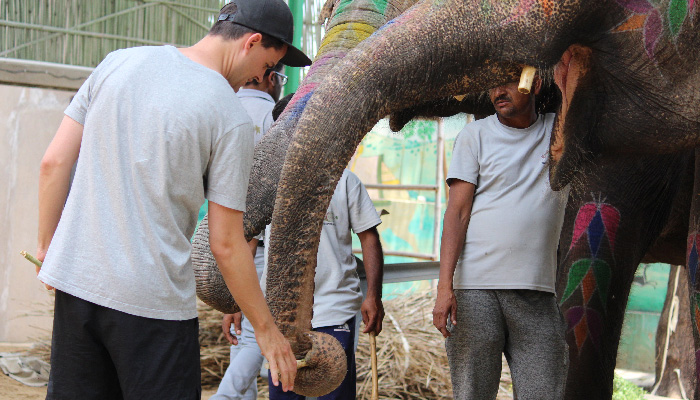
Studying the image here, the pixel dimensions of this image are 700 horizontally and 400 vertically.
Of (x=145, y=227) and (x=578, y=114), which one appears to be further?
(x=578, y=114)

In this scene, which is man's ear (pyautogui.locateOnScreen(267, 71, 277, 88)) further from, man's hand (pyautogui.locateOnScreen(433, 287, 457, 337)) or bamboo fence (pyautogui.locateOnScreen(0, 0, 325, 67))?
bamboo fence (pyautogui.locateOnScreen(0, 0, 325, 67))

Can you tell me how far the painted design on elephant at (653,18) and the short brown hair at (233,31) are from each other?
82 centimetres

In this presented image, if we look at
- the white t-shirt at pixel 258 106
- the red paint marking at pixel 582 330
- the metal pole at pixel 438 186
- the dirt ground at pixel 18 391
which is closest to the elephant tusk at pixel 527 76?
the red paint marking at pixel 582 330

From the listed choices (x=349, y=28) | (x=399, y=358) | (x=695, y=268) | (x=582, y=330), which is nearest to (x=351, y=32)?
(x=349, y=28)

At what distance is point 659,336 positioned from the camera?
19.7 ft

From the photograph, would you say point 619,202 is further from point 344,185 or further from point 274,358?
point 274,358

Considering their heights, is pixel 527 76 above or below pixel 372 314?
above

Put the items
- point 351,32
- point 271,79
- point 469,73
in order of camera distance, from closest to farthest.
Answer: point 469,73 < point 351,32 < point 271,79

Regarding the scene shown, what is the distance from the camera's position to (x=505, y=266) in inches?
108

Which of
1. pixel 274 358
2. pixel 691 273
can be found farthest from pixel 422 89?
pixel 691 273

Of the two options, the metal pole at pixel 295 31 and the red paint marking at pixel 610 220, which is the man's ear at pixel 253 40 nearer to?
the red paint marking at pixel 610 220

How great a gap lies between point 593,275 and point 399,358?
219 centimetres

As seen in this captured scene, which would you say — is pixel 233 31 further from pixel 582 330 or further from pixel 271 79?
pixel 271 79

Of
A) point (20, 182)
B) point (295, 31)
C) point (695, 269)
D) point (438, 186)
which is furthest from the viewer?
point (438, 186)
